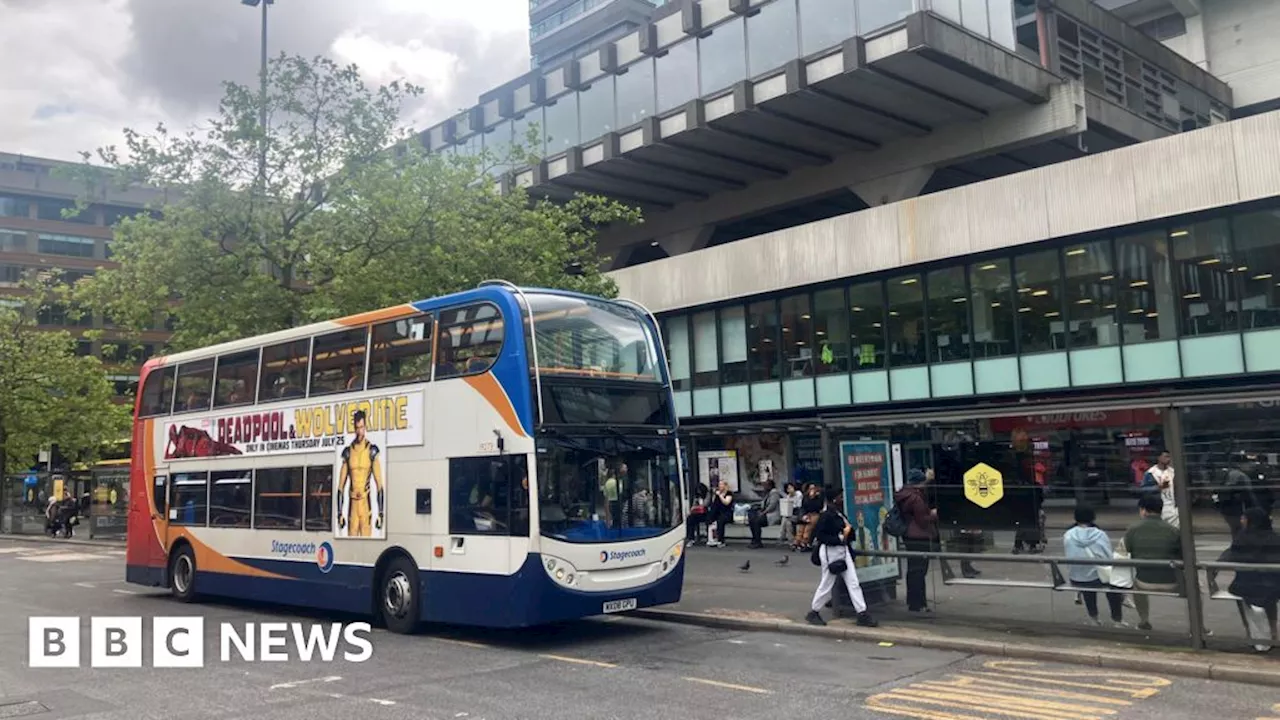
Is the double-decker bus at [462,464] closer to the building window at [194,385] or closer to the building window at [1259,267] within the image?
the building window at [194,385]

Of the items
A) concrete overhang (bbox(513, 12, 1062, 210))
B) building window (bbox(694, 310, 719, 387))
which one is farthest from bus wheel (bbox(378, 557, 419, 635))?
building window (bbox(694, 310, 719, 387))

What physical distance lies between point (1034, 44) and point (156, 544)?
25.5 m

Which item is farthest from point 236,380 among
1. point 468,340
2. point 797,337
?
point 797,337

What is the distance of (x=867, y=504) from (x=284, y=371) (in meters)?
8.49

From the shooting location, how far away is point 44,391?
40.8 metres

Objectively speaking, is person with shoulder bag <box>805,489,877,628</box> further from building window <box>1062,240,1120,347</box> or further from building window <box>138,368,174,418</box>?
building window <box>1062,240,1120,347</box>

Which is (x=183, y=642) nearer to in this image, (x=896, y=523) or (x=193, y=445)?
(x=193, y=445)

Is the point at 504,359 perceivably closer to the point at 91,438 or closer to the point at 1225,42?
the point at 1225,42

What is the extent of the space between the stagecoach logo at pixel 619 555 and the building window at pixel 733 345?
18.1 metres

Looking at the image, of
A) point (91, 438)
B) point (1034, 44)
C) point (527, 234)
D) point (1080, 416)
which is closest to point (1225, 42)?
point (1034, 44)

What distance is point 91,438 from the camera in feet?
140

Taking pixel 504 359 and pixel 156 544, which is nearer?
pixel 504 359

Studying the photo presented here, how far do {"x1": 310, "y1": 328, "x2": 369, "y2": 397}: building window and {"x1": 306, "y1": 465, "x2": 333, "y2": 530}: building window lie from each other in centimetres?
109

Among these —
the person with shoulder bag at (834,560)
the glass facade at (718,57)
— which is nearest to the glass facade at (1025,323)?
the glass facade at (718,57)
